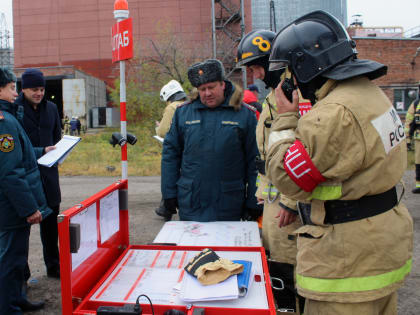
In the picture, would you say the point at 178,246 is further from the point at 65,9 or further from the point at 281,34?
the point at 65,9

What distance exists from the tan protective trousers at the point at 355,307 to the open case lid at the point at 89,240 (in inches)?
42.1

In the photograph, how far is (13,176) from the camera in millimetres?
2949

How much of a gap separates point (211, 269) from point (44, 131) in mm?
2943

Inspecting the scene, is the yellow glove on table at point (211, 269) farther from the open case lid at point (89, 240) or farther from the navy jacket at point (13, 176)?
the navy jacket at point (13, 176)

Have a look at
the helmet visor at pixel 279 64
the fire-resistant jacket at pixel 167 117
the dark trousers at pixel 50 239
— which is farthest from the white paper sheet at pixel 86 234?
the fire-resistant jacket at pixel 167 117

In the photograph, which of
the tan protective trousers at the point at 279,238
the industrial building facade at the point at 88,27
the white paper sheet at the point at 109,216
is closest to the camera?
the white paper sheet at the point at 109,216

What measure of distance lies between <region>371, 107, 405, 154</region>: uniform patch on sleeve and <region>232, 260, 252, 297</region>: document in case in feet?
2.74

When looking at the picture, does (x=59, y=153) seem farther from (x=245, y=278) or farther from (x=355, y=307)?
(x=355, y=307)

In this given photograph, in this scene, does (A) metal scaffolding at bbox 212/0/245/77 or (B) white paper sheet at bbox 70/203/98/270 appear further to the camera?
(A) metal scaffolding at bbox 212/0/245/77

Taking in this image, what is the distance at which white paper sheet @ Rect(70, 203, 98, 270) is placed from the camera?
1734mm

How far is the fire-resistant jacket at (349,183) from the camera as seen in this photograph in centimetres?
162

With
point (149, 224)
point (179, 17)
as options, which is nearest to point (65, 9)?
point (179, 17)

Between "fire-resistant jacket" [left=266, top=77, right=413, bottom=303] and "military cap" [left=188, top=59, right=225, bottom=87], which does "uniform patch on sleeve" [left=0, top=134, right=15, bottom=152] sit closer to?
"military cap" [left=188, top=59, right=225, bottom=87]

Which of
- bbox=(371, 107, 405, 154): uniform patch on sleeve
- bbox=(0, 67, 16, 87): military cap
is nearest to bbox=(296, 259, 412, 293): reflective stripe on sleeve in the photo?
bbox=(371, 107, 405, 154): uniform patch on sleeve
